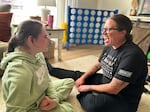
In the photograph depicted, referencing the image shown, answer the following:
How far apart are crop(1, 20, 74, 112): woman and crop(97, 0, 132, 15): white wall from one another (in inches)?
108

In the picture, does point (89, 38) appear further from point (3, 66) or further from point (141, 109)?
point (3, 66)

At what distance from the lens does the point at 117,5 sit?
3717 millimetres

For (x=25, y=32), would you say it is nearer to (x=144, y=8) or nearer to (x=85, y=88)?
(x=85, y=88)

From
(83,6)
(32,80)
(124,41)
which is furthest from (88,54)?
(32,80)

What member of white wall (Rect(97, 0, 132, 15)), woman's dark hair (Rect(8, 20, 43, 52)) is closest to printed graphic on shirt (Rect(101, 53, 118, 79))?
woman's dark hair (Rect(8, 20, 43, 52))

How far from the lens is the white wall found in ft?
11.7

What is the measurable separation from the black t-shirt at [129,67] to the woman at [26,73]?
48cm

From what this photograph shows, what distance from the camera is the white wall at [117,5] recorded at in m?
3.56

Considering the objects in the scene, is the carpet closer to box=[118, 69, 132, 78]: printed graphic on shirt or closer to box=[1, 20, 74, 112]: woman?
box=[1, 20, 74, 112]: woman

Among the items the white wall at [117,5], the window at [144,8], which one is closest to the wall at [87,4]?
the white wall at [117,5]

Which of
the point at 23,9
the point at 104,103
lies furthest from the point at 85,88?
the point at 23,9

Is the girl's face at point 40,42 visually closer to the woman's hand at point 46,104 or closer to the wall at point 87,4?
the woman's hand at point 46,104

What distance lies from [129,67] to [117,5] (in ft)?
9.04

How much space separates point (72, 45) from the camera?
3.72 m
